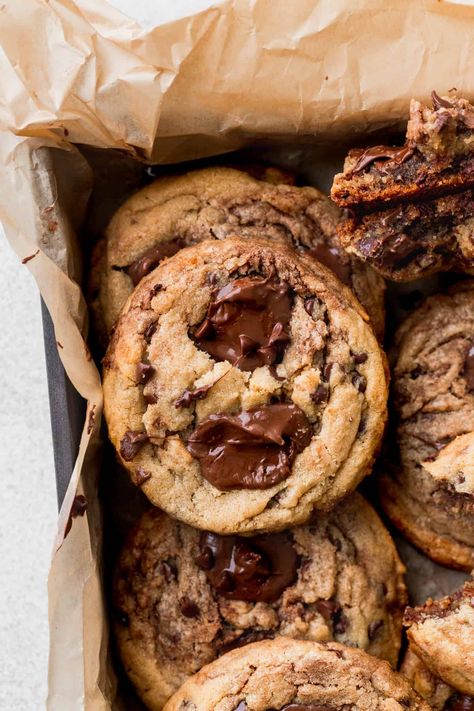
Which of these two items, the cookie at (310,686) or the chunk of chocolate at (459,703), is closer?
the cookie at (310,686)

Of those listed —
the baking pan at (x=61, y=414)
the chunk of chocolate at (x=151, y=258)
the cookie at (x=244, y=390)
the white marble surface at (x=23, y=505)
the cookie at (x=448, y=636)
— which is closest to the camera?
the cookie at (x=448, y=636)

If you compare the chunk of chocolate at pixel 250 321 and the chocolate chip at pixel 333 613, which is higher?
the chunk of chocolate at pixel 250 321

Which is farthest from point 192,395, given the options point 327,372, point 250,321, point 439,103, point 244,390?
point 439,103

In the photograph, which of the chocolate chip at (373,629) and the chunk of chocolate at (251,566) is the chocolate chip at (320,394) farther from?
the chocolate chip at (373,629)

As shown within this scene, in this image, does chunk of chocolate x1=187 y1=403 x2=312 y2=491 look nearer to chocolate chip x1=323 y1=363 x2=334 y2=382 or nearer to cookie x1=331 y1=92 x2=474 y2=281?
chocolate chip x1=323 y1=363 x2=334 y2=382

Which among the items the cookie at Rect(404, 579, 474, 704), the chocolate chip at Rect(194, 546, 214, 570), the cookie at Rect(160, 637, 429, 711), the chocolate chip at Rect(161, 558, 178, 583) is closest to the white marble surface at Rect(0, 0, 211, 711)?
the chocolate chip at Rect(161, 558, 178, 583)

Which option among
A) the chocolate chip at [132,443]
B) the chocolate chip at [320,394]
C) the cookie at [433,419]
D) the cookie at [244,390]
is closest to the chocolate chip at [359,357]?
the cookie at [244,390]
